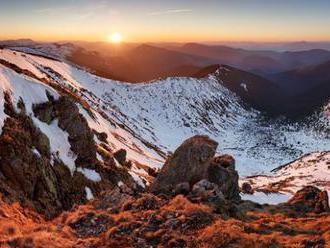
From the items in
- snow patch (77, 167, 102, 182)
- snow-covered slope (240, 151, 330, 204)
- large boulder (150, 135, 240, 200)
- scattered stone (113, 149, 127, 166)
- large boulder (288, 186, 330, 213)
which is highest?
large boulder (150, 135, 240, 200)

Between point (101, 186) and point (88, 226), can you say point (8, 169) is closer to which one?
point (88, 226)

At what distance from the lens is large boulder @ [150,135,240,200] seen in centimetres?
2919

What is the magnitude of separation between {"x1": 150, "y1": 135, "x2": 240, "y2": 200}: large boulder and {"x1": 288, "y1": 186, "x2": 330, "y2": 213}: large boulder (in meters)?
4.89

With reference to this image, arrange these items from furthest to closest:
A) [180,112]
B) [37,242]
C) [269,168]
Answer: [180,112]
[269,168]
[37,242]

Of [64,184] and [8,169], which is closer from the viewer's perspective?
[8,169]

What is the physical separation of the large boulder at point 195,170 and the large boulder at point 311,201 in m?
4.89

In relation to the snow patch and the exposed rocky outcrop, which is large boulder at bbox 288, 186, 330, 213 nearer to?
the exposed rocky outcrop

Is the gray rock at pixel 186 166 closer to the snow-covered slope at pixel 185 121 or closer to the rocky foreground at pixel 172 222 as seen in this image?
the rocky foreground at pixel 172 222

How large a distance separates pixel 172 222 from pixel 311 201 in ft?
52.0

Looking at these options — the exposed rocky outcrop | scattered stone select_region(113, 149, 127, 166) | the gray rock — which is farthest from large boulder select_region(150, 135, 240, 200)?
scattered stone select_region(113, 149, 127, 166)

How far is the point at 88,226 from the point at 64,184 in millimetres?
8932

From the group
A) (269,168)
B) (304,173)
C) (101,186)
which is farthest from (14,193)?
(269,168)

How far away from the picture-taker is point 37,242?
1631 cm

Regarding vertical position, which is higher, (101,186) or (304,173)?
(101,186)
